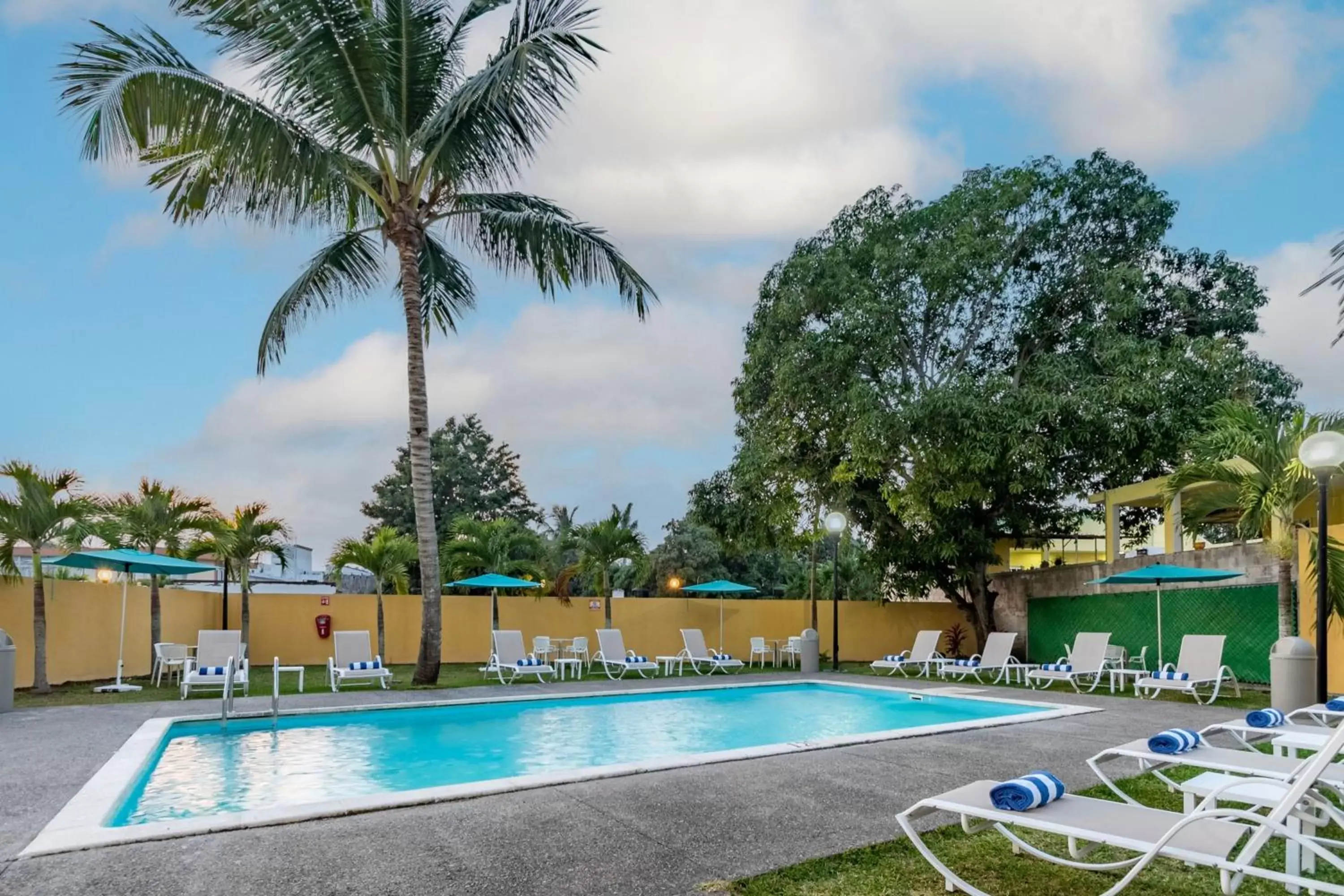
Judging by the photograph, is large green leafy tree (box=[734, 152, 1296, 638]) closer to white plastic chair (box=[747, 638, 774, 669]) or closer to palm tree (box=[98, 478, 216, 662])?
white plastic chair (box=[747, 638, 774, 669])

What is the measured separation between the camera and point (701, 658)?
1745 cm

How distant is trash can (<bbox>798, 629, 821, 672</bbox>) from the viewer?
17.1m

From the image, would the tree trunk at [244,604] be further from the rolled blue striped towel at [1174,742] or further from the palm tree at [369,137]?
the rolled blue striped towel at [1174,742]

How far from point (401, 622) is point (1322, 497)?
15.7 m

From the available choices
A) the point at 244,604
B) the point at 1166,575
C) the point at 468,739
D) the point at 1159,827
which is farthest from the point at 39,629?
the point at 1166,575

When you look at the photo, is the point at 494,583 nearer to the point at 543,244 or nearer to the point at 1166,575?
the point at 543,244

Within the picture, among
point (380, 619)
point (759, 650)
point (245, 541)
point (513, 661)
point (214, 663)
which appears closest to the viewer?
point (214, 663)

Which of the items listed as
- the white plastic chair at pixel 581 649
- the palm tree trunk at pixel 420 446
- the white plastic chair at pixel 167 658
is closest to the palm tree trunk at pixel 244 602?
the white plastic chair at pixel 167 658

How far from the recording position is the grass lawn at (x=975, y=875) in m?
3.80

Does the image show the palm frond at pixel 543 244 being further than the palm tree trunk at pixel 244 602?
No

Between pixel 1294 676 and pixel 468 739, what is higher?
→ pixel 1294 676

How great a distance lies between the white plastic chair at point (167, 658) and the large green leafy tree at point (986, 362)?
11552 millimetres

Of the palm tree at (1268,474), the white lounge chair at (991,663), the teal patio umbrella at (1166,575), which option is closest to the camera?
the palm tree at (1268,474)

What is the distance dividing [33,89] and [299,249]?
5.53m
